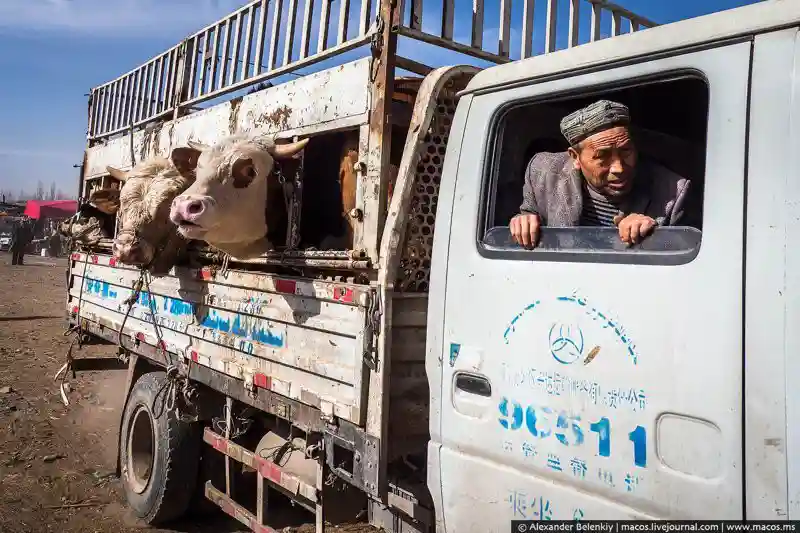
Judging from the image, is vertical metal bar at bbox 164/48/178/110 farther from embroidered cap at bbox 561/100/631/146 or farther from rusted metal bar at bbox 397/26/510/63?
embroidered cap at bbox 561/100/631/146

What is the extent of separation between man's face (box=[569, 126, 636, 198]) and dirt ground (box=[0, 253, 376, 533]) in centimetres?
258

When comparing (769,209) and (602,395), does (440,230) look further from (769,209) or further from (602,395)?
(769,209)

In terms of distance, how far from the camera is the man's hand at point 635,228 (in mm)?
1680

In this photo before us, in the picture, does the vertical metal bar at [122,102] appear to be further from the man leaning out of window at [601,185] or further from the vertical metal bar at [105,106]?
the man leaning out of window at [601,185]

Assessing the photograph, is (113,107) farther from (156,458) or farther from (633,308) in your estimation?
(633,308)

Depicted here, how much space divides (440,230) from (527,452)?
32.9 inches

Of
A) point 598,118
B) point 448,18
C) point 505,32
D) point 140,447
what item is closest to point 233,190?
point 448,18

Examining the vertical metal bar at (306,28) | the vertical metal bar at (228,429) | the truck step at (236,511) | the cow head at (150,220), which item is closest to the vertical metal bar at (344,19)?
the vertical metal bar at (306,28)

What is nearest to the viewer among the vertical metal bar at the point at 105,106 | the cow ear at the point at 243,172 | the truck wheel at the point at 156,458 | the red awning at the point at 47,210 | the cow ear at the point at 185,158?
the cow ear at the point at 243,172

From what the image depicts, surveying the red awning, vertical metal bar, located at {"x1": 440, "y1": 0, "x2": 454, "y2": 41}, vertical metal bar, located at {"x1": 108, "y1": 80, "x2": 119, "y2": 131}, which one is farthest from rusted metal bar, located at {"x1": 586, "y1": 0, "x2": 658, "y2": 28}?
the red awning

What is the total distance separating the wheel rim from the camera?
433 centimetres

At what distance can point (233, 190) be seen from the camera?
A: 10.7ft

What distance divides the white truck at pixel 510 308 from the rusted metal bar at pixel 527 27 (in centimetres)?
2

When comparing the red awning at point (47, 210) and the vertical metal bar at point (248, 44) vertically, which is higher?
the red awning at point (47, 210)
